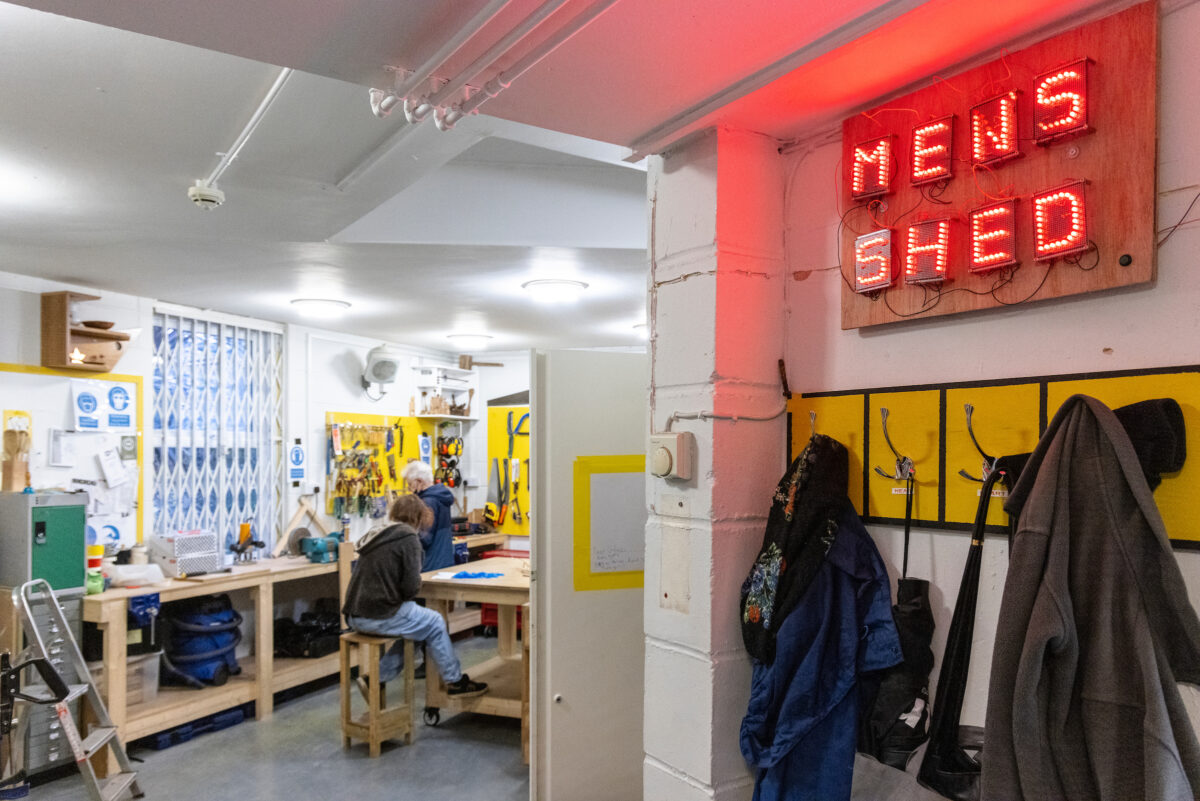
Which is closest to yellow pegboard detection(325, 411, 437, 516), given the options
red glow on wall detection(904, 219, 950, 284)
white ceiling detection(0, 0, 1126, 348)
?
white ceiling detection(0, 0, 1126, 348)

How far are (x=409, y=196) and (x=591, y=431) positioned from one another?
142 cm

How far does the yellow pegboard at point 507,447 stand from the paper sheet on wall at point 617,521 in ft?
14.6

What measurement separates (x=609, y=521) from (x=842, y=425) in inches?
61.4

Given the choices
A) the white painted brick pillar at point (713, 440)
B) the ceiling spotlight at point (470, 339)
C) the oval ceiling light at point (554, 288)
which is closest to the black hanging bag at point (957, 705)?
the white painted brick pillar at point (713, 440)

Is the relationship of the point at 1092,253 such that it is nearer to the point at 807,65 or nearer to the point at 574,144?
the point at 807,65

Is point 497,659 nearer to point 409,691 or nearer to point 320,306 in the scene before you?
point 409,691

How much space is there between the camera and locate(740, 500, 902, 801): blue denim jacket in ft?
5.57

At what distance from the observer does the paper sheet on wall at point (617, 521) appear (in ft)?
10.7

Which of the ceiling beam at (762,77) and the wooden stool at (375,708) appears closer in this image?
the ceiling beam at (762,77)

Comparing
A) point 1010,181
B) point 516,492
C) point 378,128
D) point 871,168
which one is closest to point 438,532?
point 516,492

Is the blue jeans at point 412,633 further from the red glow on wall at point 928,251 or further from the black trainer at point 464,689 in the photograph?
the red glow on wall at point 928,251

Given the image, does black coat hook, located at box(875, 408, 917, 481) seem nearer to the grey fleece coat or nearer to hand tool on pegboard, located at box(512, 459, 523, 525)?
the grey fleece coat

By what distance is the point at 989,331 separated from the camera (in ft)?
5.24

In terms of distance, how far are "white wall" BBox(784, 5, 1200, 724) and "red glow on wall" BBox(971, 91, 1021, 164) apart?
0.77 feet
